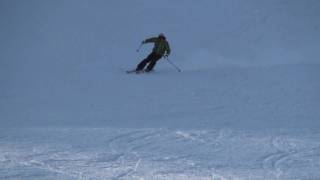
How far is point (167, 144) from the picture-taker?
6.21 meters

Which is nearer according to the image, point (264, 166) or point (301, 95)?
point (264, 166)

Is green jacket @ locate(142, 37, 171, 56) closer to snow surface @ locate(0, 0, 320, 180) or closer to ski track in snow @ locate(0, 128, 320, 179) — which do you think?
snow surface @ locate(0, 0, 320, 180)

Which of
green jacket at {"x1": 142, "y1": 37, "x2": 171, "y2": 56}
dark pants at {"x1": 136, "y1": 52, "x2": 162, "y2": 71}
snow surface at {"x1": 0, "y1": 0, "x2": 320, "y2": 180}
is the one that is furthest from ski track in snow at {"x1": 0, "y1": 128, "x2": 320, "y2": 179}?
green jacket at {"x1": 142, "y1": 37, "x2": 171, "y2": 56}

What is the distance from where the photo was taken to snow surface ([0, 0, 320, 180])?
18.0 ft

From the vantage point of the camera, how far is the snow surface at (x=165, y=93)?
549 centimetres

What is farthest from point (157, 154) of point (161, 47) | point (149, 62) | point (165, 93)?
point (161, 47)

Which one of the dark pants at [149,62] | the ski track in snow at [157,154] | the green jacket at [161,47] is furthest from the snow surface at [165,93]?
the green jacket at [161,47]

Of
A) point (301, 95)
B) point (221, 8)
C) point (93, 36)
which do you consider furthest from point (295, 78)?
point (221, 8)

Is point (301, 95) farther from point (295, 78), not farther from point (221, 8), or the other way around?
point (221, 8)

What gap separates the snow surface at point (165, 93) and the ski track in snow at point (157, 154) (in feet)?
0.04

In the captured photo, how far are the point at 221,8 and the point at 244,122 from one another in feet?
49.5

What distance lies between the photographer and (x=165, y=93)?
1049 cm

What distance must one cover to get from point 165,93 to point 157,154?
4.78 meters

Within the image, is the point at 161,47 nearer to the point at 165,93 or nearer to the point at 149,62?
the point at 149,62
